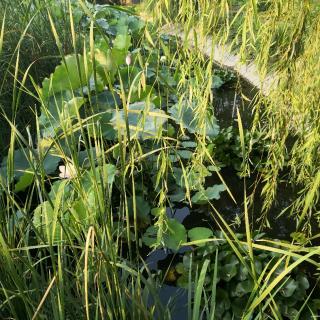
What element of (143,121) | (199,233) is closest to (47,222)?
(143,121)

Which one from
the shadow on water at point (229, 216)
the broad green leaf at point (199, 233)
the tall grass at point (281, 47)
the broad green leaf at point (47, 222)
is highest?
the tall grass at point (281, 47)

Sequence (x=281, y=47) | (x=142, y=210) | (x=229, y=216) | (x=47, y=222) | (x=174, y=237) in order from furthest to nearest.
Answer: (x=229, y=216)
(x=142, y=210)
(x=174, y=237)
(x=281, y=47)
(x=47, y=222)

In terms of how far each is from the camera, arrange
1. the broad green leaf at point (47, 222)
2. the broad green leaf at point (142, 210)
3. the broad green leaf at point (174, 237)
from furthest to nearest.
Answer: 1. the broad green leaf at point (142, 210)
2. the broad green leaf at point (174, 237)
3. the broad green leaf at point (47, 222)

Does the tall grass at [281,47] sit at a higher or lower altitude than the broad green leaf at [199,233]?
higher

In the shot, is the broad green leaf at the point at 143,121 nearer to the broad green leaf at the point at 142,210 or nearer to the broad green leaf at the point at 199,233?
the broad green leaf at the point at 142,210

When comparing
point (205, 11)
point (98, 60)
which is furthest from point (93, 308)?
point (98, 60)

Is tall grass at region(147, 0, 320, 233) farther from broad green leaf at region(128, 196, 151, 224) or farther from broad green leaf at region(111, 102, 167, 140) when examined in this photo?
broad green leaf at region(128, 196, 151, 224)

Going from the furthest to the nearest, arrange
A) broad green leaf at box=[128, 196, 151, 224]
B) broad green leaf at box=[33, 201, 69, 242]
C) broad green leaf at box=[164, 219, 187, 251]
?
broad green leaf at box=[128, 196, 151, 224], broad green leaf at box=[164, 219, 187, 251], broad green leaf at box=[33, 201, 69, 242]

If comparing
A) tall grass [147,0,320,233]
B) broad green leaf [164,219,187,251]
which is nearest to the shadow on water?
broad green leaf [164,219,187,251]

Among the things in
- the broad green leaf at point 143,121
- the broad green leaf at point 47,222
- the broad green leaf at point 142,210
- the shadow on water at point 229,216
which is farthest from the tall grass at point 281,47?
the broad green leaf at point 142,210

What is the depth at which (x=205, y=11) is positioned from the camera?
1081 millimetres

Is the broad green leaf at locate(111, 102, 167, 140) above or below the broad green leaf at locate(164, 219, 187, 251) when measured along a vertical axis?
above

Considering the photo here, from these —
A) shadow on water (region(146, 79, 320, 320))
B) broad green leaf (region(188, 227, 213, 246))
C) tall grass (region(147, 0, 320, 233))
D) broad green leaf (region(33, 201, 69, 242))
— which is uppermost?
tall grass (region(147, 0, 320, 233))

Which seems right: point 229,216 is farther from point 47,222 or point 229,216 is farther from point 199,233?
point 47,222
